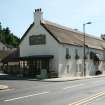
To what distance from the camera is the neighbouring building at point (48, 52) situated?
50.6 m

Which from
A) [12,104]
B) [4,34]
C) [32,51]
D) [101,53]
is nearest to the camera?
[12,104]

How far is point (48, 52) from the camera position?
2045 inches

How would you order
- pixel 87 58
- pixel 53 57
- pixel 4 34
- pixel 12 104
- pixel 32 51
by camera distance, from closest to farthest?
pixel 12 104 < pixel 53 57 < pixel 32 51 < pixel 87 58 < pixel 4 34

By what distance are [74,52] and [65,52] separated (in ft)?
10.5

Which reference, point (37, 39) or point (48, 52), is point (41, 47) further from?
point (48, 52)

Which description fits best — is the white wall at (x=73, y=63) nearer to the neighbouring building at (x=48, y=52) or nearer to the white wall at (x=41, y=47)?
the neighbouring building at (x=48, y=52)

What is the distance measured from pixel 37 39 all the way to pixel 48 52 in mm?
3075

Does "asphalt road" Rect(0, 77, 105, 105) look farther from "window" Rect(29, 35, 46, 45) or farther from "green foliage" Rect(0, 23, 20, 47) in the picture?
"green foliage" Rect(0, 23, 20, 47)

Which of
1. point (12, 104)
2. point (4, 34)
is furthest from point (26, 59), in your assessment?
point (4, 34)

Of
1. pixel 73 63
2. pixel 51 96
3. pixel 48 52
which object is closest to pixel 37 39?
pixel 48 52

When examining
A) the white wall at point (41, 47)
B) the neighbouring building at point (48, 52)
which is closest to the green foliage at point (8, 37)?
the neighbouring building at point (48, 52)

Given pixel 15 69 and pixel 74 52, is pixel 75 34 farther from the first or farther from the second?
pixel 15 69

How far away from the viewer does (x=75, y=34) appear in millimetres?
61531

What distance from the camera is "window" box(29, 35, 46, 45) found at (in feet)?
172
